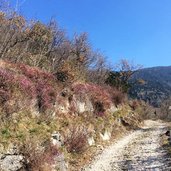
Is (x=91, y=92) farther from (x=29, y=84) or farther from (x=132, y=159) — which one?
(x=132, y=159)

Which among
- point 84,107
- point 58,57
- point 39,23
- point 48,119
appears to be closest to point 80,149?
point 48,119

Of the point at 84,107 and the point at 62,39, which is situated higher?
the point at 62,39

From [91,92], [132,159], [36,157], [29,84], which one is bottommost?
[132,159]

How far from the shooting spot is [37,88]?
21.6m

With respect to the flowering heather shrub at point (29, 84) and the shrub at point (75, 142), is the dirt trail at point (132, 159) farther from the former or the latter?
the flowering heather shrub at point (29, 84)

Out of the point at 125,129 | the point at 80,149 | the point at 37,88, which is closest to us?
the point at 80,149

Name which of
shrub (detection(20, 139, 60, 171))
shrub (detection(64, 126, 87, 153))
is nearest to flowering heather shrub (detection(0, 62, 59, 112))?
shrub (detection(64, 126, 87, 153))

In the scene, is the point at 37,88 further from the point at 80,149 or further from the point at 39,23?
the point at 39,23

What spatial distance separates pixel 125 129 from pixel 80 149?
678 inches

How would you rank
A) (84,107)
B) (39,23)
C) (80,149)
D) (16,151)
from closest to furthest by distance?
(16,151) → (80,149) → (84,107) → (39,23)

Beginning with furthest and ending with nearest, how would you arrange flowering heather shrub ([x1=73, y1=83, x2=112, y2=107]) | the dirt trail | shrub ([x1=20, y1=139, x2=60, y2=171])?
flowering heather shrub ([x1=73, y1=83, x2=112, y2=107])
the dirt trail
shrub ([x1=20, y1=139, x2=60, y2=171])

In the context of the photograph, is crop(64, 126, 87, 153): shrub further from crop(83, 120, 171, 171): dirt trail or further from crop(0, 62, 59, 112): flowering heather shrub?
crop(0, 62, 59, 112): flowering heather shrub

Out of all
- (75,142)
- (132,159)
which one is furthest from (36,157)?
(132,159)

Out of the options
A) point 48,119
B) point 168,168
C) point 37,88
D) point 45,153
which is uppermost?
point 37,88
